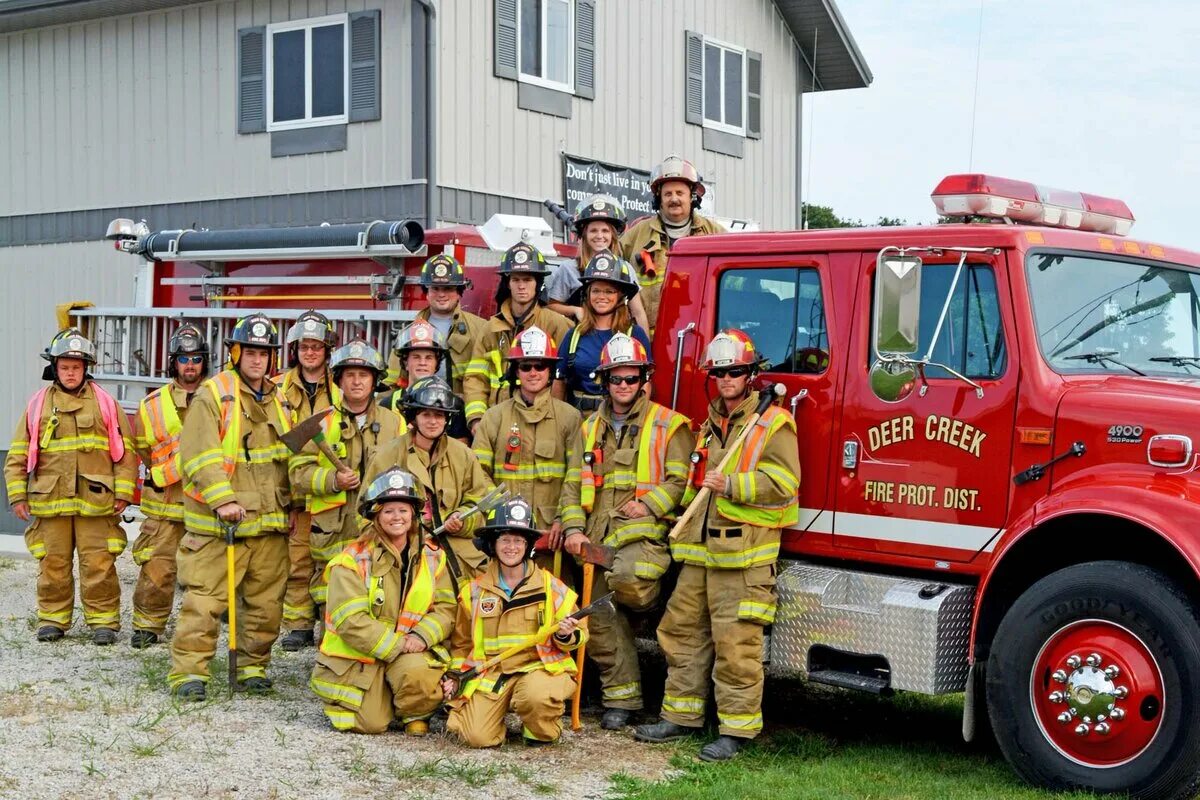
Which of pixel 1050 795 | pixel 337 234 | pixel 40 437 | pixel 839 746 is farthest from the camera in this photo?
pixel 337 234

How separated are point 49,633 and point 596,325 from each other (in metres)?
4.14

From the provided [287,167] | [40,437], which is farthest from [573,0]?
[40,437]

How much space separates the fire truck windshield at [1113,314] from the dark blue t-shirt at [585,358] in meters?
2.13

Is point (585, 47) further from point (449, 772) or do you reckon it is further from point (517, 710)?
point (449, 772)

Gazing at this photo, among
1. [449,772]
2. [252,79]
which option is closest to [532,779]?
[449,772]

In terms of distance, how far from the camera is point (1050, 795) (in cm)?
573

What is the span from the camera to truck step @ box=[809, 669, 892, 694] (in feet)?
20.7

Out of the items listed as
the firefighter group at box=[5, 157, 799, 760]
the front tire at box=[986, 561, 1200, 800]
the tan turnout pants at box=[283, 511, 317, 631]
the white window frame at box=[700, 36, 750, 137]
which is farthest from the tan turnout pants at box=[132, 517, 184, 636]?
the white window frame at box=[700, 36, 750, 137]

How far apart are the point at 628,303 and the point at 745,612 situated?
1.98 m

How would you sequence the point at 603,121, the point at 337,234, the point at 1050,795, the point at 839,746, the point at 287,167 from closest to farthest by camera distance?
the point at 1050,795, the point at 839,746, the point at 337,234, the point at 287,167, the point at 603,121

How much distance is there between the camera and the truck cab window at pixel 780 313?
6.72 m

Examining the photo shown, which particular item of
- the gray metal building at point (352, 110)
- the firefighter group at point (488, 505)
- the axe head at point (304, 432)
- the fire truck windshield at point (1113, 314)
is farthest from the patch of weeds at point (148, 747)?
the gray metal building at point (352, 110)

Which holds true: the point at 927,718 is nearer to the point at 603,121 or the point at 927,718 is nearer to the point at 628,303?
the point at 628,303

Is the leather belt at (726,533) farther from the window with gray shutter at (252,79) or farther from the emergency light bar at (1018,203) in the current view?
the window with gray shutter at (252,79)
